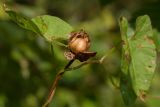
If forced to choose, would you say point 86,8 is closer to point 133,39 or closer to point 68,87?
point 68,87

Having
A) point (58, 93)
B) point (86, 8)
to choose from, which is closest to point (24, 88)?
point (58, 93)

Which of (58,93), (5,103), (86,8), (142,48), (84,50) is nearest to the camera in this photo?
(84,50)

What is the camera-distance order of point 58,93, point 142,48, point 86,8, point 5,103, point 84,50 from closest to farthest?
Answer: point 84,50 < point 142,48 < point 5,103 < point 58,93 < point 86,8

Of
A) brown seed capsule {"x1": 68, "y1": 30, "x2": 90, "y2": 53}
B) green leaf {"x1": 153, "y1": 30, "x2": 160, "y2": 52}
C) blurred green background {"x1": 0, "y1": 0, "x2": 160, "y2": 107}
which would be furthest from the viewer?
blurred green background {"x1": 0, "y1": 0, "x2": 160, "y2": 107}

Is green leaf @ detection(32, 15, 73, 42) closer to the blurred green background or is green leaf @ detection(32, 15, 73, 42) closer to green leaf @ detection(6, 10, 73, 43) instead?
green leaf @ detection(6, 10, 73, 43)

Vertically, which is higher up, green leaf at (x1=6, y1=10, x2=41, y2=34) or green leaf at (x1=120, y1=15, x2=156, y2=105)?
green leaf at (x1=6, y1=10, x2=41, y2=34)

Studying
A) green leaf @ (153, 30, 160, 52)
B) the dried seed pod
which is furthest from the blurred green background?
the dried seed pod

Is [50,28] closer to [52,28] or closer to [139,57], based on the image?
[52,28]
